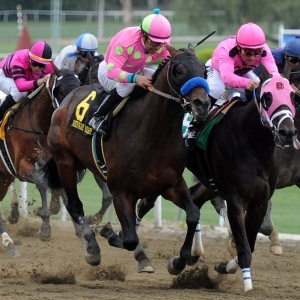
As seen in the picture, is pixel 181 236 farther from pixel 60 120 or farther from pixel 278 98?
pixel 278 98

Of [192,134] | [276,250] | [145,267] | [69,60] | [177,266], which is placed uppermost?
[192,134]

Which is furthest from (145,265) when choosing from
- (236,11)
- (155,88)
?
(236,11)

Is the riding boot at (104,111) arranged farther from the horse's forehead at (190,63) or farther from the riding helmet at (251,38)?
the riding helmet at (251,38)

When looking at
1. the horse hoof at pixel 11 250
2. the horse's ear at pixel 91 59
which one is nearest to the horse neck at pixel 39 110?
the horse hoof at pixel 11 250

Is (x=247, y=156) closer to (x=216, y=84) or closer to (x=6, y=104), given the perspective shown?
(x=216, y=84)

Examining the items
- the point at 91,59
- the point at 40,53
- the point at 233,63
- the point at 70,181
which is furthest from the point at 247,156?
the point at 91,59

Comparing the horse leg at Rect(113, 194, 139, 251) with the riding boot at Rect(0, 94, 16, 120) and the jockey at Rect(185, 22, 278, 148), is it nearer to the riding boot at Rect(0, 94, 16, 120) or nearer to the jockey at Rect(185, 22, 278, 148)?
the jockey at Rect(185, 22, 278, 148)

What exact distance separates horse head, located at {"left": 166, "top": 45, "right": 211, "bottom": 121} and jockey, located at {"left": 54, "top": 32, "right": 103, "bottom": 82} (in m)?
4.20

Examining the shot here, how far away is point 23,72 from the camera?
8.45 m

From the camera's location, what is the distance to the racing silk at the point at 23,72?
27.0 ft

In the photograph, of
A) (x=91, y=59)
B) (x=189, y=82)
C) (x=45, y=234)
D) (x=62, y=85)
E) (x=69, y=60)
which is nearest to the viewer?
(x=189, y=82)

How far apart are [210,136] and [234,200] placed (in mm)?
598

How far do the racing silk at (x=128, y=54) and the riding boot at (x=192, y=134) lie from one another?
601mm

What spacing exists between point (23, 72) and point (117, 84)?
2.43m
